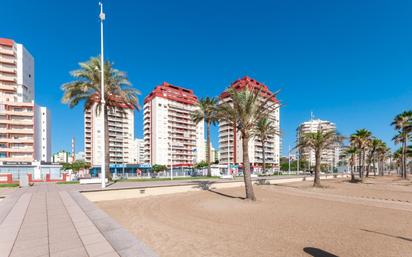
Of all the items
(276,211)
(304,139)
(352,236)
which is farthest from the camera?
(304,139)

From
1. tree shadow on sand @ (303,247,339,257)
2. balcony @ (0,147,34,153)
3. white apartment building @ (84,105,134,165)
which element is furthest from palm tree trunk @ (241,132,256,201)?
white apartment building @ (84,105,134,165)

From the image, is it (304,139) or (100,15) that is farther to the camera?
(304,139)

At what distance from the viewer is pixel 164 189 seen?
19.3 metres

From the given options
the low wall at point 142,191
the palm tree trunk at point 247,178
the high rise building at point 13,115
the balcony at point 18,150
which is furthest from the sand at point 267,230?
the high rise building at point 13,115

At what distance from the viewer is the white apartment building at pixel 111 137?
94.1 m

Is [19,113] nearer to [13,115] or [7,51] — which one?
[13,115]

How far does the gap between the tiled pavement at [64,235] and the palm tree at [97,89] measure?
15.5 m

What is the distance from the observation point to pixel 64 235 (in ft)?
19.0

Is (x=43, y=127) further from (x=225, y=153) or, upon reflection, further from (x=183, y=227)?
(x=183, y=227)

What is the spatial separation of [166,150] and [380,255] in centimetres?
9438

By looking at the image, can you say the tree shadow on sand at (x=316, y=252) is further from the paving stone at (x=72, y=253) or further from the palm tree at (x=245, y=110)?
the palm tree at (x=245, y=110)

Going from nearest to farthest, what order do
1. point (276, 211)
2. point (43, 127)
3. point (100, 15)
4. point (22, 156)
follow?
point (276, 211) < point (100, 15) < point (22, 156) < point (43, 127)

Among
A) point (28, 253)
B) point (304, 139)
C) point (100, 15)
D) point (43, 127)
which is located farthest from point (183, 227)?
point (43, 127)

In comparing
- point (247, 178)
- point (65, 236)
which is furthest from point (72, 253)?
point (247, 178)
